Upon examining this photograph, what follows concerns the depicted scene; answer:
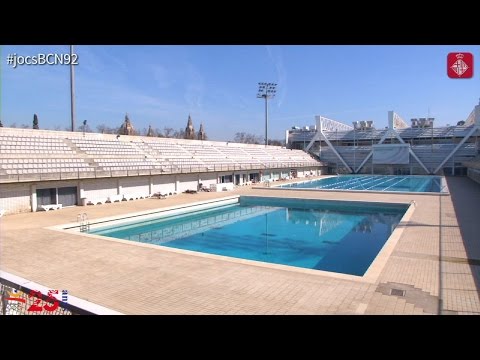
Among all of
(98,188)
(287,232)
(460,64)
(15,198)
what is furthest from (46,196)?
(460,64)

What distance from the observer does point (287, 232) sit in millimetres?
13430

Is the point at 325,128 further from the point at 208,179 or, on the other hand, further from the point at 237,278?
the point at 237,278

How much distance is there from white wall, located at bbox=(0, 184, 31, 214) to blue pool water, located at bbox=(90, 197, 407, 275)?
4.81 meters

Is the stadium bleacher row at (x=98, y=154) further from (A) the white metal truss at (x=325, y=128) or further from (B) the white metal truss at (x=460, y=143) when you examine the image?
(B) the white metal truss at (x=460, y=143)

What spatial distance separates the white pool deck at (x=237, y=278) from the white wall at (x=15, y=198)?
15.4 feet

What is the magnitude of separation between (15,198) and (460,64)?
16.3m

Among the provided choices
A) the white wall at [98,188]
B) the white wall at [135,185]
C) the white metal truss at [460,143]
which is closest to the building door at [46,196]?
the white wall at [98,188]

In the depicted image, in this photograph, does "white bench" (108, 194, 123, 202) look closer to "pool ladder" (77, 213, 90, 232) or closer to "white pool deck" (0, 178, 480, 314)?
"pool ladder" (77, 213, 90, 232)

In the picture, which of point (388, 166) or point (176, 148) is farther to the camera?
point (388, 166)

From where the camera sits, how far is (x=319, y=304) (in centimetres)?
523

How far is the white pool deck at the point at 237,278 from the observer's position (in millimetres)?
5203
